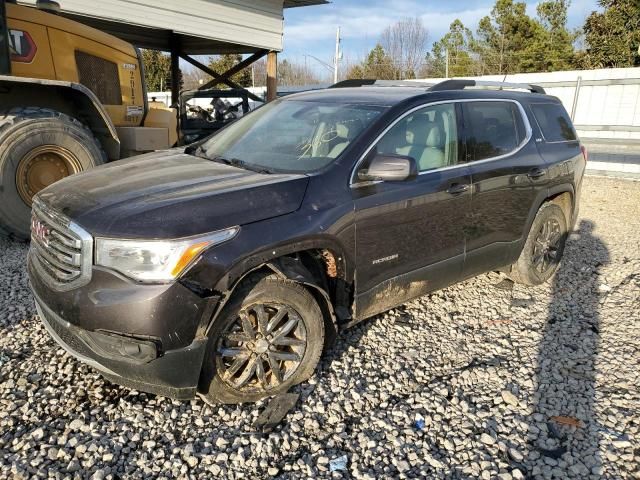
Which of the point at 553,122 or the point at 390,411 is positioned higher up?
the point at 553,122

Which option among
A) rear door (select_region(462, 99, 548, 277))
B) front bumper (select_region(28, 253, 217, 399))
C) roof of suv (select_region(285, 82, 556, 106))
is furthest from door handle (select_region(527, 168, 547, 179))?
front bumper (select_region(28, 253, 217, 399))

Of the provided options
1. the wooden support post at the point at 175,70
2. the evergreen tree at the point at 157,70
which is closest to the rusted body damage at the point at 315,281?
the wooden support post at the point at 175,70

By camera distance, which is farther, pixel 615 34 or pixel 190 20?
pixel 615 34

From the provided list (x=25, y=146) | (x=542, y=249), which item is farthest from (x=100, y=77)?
(x=542, y=249)

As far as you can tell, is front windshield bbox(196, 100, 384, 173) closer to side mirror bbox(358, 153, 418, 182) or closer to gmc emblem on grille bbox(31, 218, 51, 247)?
side mirror bbox(358, 153, 418, 182)

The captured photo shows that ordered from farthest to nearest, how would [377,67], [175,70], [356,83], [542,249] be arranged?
[377,67] < [175,70] < [542,249] < [356,83]

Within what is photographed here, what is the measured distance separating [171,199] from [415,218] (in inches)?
66.2

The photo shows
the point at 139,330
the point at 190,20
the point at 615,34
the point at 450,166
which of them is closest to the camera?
the point at 139,330

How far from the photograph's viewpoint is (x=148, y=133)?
682 centimetres

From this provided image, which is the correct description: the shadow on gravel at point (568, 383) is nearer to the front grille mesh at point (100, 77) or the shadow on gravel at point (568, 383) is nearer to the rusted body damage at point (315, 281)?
the rusted body damage at point (315, 281)

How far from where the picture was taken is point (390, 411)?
2990 millimetres

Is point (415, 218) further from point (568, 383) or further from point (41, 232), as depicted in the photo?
point (41, 232)

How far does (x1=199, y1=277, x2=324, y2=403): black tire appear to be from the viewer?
9.05ft

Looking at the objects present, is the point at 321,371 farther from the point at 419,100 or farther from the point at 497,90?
the point at 497,90
